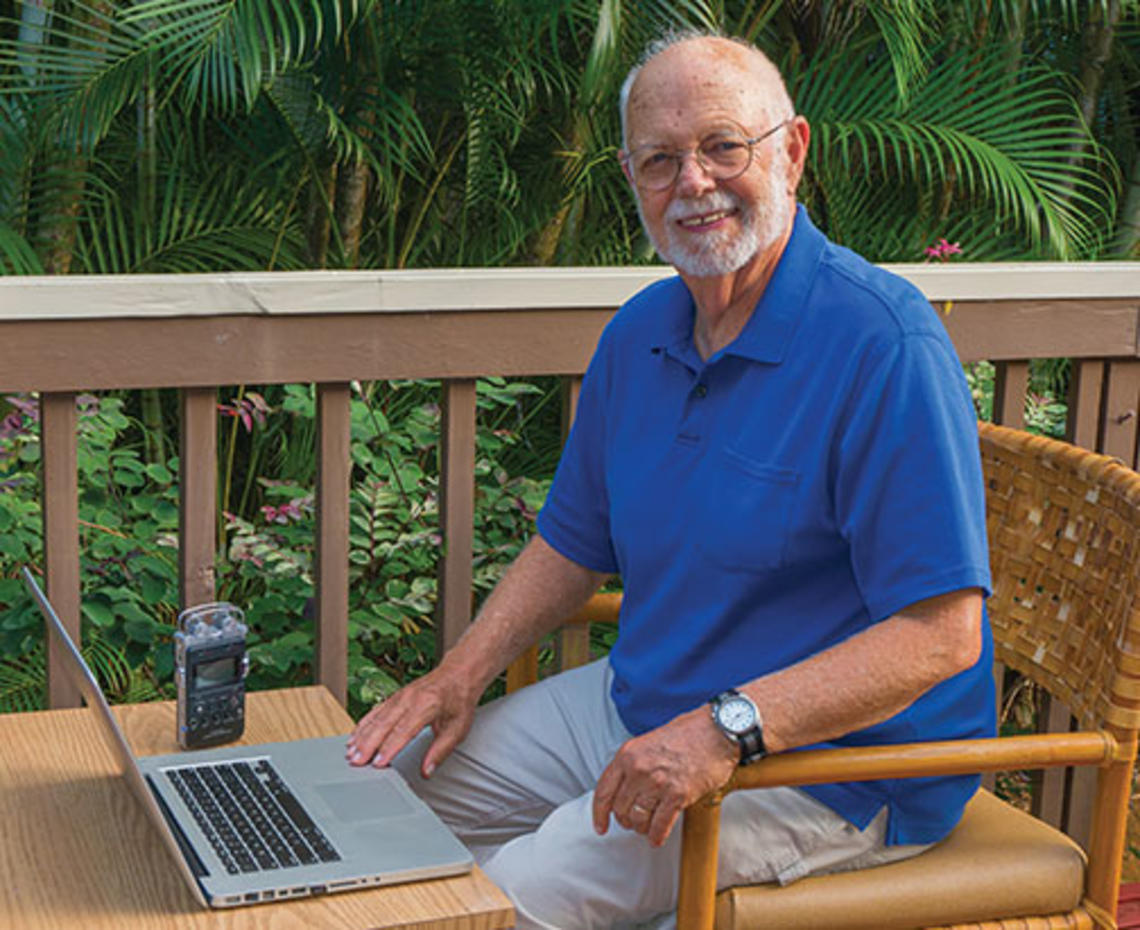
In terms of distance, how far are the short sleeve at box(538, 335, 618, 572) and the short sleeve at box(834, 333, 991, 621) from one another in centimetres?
45

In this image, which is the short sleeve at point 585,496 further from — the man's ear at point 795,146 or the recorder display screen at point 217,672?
the recorder display screen at point 217,672

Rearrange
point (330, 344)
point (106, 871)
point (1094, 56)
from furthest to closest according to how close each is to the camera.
A: point (1094, 56) → point (330, 344) → point (106, 871)

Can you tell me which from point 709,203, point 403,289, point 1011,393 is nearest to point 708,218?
point 709,203

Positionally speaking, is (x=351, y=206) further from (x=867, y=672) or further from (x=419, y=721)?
(x=867, y=672)

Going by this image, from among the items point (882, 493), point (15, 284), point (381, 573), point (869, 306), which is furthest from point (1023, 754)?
point (381, 573)

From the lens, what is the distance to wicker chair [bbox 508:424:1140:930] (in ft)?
5.36

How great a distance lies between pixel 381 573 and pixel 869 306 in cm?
161

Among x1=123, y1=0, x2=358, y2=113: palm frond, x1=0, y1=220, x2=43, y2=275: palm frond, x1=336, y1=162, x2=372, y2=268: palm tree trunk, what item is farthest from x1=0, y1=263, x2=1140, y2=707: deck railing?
x1=336, y1=162, x2=372, y2=268: palm tree trunk

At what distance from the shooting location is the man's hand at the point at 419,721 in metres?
1.78

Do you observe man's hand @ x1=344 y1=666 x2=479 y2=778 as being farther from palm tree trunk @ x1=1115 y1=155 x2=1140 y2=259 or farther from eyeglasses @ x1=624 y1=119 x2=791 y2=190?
palm tree trunk @ x1=1115 y1=155 x2=1140 y2=259

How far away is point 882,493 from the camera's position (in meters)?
1.64

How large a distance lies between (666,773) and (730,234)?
615 mm

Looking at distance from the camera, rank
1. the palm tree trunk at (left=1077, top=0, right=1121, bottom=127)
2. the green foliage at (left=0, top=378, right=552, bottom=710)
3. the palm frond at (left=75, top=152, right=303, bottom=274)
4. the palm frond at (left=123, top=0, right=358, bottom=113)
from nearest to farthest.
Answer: the green foliage at (left=0, top=378, right=552, bottom=710) < the palm frond at (left=123, top=0, right=358, bottom=113) < the palm frond at (left=75, top=152, right=303, bottom=274) < the palm tree trunk at (left=1077, top=0, right=1121, bottom=127)

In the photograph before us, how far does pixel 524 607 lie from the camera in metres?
2.08
